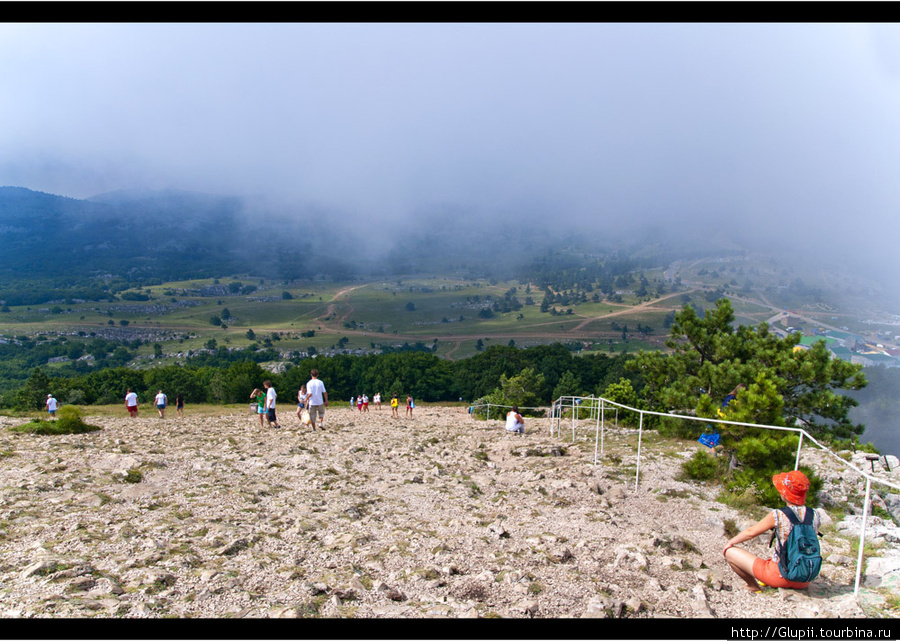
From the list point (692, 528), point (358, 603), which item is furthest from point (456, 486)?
point (358, 603)

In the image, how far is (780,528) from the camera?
231 inches

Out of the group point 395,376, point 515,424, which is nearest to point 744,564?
point 515,424

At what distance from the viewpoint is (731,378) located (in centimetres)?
1697

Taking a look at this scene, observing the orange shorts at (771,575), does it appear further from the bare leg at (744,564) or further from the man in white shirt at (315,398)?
the man in white shirt at (315,398)

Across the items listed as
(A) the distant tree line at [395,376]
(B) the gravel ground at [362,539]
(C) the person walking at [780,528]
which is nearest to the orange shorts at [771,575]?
(C) the person walking at [780,528]

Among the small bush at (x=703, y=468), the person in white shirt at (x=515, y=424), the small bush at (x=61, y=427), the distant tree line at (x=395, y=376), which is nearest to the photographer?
the small bush at (x=703, y=468)

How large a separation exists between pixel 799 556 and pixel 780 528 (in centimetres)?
29

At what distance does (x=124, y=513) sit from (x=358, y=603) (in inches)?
185

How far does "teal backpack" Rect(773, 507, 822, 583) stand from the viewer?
568cm

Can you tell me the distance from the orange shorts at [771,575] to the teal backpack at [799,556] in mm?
46

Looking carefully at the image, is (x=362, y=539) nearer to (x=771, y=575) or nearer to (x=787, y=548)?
(x=771, y=575)

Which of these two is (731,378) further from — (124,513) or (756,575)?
(124,513)

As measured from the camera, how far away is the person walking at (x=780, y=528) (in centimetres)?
576

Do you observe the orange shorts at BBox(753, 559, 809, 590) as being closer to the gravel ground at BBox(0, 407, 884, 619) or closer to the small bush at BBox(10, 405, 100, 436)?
the gravel ground at BBox(0, 407, 884, 619)
